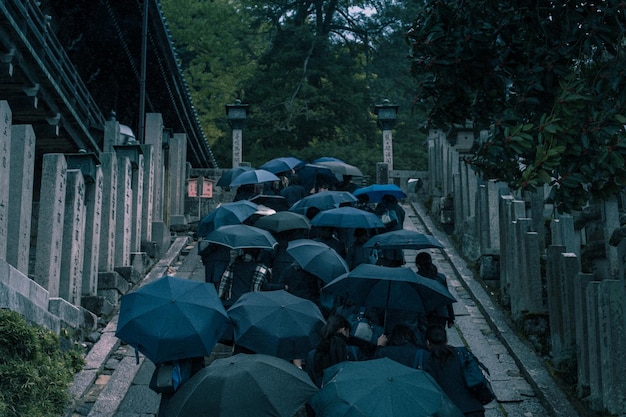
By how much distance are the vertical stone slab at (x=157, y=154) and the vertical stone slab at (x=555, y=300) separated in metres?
8.58

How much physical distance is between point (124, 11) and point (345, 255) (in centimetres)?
937

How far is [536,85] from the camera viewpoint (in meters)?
6.45

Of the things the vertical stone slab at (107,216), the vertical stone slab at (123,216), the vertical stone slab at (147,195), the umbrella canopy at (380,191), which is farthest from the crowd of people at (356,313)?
the vertical stone slab at (107,216)

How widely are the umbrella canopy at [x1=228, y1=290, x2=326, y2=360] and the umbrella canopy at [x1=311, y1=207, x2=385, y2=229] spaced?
11.5 feet

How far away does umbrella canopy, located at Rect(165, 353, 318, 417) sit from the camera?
483 cm

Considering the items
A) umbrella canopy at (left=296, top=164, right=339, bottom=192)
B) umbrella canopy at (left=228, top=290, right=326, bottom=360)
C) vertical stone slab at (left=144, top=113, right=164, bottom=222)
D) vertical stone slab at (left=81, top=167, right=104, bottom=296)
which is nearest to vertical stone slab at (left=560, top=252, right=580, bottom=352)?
umbrella canopy at (left=228, top=290, right=326, bottom=360)

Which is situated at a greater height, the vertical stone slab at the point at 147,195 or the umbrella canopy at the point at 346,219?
the vertical stone slab at the point at 147,195

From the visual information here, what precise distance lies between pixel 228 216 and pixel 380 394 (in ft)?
22.4

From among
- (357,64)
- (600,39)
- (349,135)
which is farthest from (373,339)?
(357,64)

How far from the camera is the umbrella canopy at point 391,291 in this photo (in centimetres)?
721

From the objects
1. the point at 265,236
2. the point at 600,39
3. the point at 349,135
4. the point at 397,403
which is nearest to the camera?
the point at 397,403

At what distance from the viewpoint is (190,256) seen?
561 inches

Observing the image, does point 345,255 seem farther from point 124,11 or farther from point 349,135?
point 349,135

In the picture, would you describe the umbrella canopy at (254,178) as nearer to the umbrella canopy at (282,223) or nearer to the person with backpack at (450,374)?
the umbrella canopy at (282,223)
